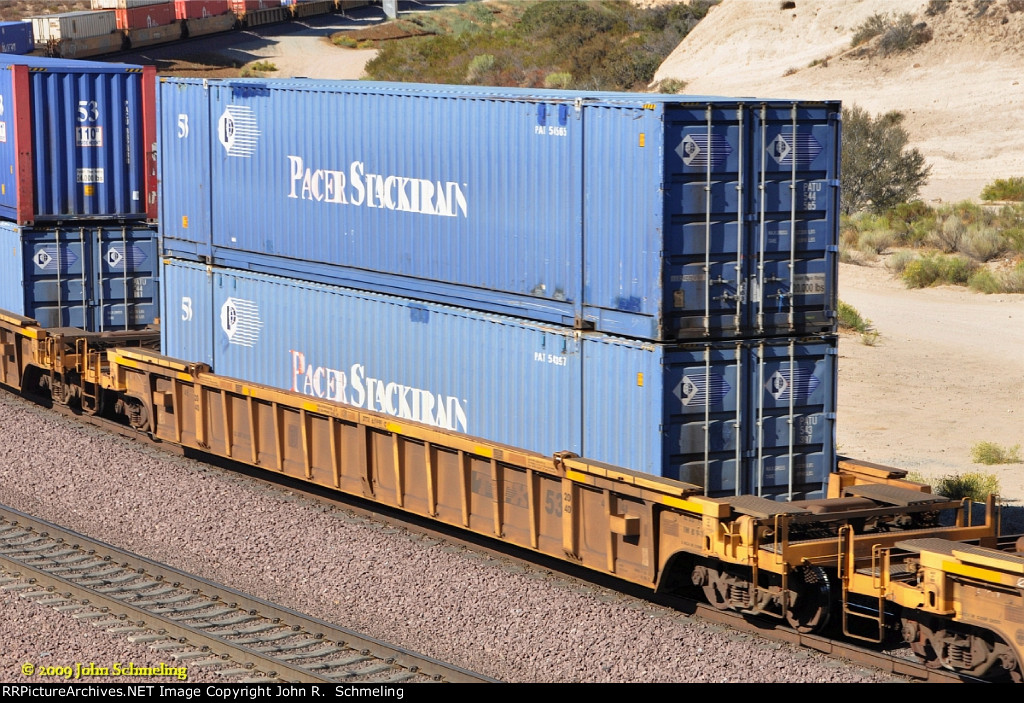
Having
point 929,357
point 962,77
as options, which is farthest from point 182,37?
point 929,357

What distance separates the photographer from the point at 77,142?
63.4 ft

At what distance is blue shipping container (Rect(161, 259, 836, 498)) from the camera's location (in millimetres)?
11977

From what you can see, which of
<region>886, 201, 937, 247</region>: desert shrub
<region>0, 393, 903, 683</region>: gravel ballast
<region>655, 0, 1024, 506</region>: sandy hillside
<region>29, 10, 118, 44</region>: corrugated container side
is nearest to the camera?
<region>0, 393, 903, 683</region>: gravel ballast

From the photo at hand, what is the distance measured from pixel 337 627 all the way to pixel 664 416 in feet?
10.9

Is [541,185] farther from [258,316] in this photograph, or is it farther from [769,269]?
[258,316]

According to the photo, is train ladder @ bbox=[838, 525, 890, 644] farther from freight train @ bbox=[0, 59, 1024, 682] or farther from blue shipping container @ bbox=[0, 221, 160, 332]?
blue shipping container @ bbox=[0, 221, 160, 332]

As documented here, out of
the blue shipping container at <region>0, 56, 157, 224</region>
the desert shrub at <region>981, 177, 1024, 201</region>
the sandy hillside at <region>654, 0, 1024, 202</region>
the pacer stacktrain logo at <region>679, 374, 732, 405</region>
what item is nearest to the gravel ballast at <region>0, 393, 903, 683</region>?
the pacer stacktrain logo at <region>679, 374, 732, 405</region>

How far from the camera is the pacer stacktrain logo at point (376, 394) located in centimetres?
1404

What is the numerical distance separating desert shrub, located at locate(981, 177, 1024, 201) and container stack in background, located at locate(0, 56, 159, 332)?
30668 millimetres

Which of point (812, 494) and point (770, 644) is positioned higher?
point (812, 494)

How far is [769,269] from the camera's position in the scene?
12.1 m

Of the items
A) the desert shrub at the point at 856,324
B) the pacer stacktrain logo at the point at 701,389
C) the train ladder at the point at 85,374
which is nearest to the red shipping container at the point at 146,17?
the desert shrub at the point at 856,324

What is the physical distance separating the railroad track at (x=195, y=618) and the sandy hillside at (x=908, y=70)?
35.6m

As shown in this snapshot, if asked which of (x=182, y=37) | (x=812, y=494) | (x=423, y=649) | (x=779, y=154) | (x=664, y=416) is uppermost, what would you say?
(x=182, y=37)
